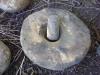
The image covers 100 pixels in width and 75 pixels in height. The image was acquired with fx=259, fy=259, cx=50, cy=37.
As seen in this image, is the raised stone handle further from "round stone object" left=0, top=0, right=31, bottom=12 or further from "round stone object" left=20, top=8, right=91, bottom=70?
"round stone object" left=0, top=0, right=31, bottom=12

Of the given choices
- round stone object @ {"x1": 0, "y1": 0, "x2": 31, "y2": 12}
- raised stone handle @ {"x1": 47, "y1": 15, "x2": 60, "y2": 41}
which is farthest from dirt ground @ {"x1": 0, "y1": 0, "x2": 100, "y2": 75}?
raised stone handle @ {"x1": 47, "y1": 15, "x2": 60, "y2": 41}

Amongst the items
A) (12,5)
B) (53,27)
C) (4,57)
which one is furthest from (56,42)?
(12,5)

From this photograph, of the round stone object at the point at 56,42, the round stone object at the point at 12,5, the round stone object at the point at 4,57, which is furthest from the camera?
the round stone object at the point at 12,5

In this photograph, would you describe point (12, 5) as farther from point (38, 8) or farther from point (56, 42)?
point (56, 42)

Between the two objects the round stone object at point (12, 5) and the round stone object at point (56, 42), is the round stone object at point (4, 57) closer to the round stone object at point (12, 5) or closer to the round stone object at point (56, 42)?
the round stone object at point (56, 42)

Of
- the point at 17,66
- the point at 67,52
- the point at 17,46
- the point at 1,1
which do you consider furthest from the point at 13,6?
the point at 67,52

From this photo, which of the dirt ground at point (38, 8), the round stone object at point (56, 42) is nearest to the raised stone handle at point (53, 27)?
the round stone object at point (56, 42)
